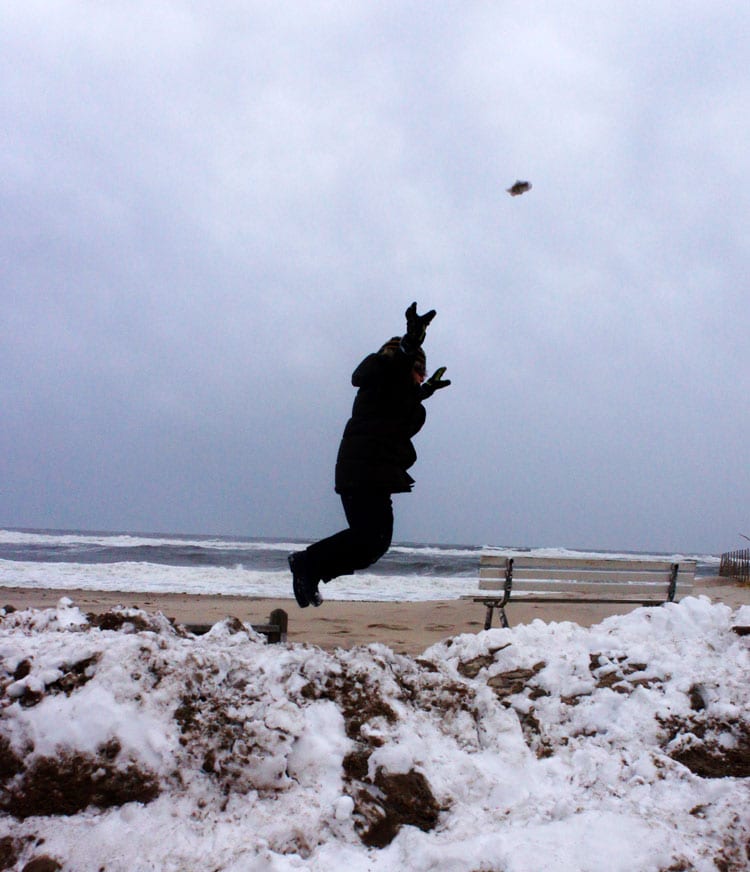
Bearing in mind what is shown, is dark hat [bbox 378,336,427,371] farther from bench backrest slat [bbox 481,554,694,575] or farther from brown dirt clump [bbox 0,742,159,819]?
bench backrest slat [bbox 481,554,694,575]

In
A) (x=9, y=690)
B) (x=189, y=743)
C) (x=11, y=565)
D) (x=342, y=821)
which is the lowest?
(x=11, y=565)

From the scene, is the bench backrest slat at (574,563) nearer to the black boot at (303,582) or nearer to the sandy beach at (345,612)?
the sandy beach at (345,612)

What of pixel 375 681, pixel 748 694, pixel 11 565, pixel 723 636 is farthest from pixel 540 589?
pixel 11 565

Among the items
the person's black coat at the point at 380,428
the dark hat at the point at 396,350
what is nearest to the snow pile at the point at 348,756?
the person's black coat at the point at 380,428

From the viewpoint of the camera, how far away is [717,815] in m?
2.21

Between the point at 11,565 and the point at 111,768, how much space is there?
17.8 m

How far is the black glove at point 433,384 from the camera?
388 cm

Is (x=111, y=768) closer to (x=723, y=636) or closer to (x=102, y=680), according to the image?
(x=102, y=680)

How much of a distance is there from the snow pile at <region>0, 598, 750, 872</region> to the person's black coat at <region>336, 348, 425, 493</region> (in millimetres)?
956

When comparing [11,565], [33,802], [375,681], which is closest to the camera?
[33,802]

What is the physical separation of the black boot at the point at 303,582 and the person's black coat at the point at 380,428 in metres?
0.49

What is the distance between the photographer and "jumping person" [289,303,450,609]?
3607 millimetres

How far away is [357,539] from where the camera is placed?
366cm

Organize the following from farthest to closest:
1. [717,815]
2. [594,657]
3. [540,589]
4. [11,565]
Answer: [11,565] → [540,589] → [594,657] → [717,815]
